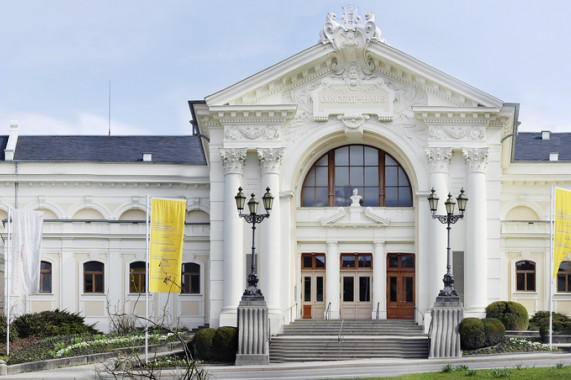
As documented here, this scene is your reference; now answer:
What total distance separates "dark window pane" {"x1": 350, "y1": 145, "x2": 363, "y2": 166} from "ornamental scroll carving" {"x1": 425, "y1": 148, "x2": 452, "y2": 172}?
12.8 ft

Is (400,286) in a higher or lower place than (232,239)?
lower

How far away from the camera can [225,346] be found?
35.0m

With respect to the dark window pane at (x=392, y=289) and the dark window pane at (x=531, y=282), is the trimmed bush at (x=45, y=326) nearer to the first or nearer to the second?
the dark window pane at (x=392, y=289)

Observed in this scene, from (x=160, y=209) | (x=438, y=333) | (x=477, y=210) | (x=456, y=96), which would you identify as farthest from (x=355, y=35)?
(x=438, y=333)

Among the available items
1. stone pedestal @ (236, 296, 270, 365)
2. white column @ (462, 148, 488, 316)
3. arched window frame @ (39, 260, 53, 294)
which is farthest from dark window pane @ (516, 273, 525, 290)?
arched window frame @ (39, 260, 53, 294)

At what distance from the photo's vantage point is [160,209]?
37875 mm

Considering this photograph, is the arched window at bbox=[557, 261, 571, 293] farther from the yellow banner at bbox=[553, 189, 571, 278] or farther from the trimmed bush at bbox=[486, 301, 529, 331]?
the yellow banner at bbox=[553, 189, 571, 278]

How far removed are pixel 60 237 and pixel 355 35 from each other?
19.2 meters

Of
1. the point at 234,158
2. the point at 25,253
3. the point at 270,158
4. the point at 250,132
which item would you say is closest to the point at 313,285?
the point at 270,158

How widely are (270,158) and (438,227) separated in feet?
27.1

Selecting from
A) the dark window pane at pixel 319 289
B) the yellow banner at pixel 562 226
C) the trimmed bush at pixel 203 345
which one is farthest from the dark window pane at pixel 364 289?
the trimmed bush at pixel 203 345

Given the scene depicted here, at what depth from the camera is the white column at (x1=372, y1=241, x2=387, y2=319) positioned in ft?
149

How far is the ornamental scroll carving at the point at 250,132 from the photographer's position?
145 ft

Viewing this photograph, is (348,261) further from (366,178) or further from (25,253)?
(25,253)
